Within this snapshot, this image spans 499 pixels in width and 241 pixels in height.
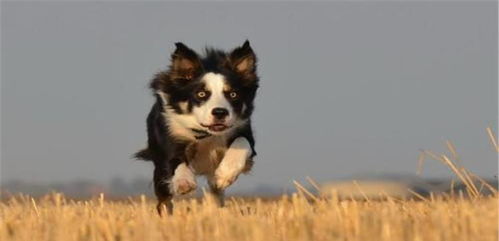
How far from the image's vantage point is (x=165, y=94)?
9273 mm

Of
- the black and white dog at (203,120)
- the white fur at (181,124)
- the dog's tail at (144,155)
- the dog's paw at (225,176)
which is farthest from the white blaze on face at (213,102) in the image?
the dog's tail at (144,155)

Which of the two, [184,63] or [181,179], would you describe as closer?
[181,179]

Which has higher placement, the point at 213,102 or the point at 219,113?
the point at 213,102

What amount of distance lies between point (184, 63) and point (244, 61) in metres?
0.56

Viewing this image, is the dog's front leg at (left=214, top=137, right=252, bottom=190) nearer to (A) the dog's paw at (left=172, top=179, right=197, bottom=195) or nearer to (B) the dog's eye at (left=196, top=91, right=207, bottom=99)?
(A) the dog's paw at (left=172, top=179, right=197, bottom=195)

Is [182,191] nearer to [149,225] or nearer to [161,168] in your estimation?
[161,168]

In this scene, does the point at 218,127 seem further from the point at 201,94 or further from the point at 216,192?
the point at 216,192

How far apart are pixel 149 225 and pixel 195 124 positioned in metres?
3.94

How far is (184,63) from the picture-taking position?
916cm

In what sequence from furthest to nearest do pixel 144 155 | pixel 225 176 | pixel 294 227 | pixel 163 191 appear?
1. pixel 144 155
2. pixel 163 191
3. pixel 225 176
4. pixel 294 227

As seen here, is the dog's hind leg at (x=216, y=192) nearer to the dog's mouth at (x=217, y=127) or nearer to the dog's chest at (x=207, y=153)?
the dog's chest at (x=207, y=153)

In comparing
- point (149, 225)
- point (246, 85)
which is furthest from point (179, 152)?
point (149, 225)

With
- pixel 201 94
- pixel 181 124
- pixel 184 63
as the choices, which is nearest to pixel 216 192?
pixel 181 124

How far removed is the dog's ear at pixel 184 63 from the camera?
9102 millimetres
